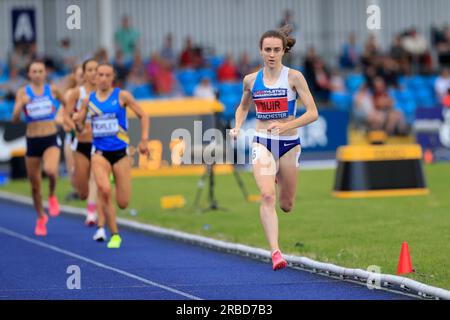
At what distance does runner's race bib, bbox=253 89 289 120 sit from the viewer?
11727 millimetres

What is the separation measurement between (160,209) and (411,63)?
18084 millimetres

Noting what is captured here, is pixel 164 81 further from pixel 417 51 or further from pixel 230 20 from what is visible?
pixel 417 51

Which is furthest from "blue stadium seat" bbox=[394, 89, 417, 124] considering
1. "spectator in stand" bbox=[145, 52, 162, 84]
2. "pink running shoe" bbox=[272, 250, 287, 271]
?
"pink running shoe" bbox=[272, 250, 287, 271]

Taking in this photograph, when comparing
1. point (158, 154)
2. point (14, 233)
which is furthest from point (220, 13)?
point (14, 233)

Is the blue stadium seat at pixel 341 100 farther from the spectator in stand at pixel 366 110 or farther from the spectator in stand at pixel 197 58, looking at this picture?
the spectator in stand at pixel 197 58

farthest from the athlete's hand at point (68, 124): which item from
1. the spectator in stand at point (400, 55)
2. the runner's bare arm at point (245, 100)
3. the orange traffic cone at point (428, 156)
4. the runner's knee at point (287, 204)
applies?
the spectator in stand at point (400, 55)

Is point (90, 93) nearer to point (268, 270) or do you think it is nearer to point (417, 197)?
point (268, 270)

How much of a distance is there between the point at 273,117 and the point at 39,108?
5.54 metres

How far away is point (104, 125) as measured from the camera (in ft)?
46.5

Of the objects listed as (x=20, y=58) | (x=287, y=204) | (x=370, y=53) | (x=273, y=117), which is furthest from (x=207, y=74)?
(x=273, y=117)

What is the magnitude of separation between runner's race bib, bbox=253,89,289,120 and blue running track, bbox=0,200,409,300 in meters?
1.58

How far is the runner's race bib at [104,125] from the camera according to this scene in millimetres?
14148

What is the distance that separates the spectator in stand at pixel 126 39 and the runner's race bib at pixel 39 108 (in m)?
15.6

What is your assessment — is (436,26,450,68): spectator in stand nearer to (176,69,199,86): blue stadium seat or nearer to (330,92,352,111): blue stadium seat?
(330,92,352,111): blue stadium seat
